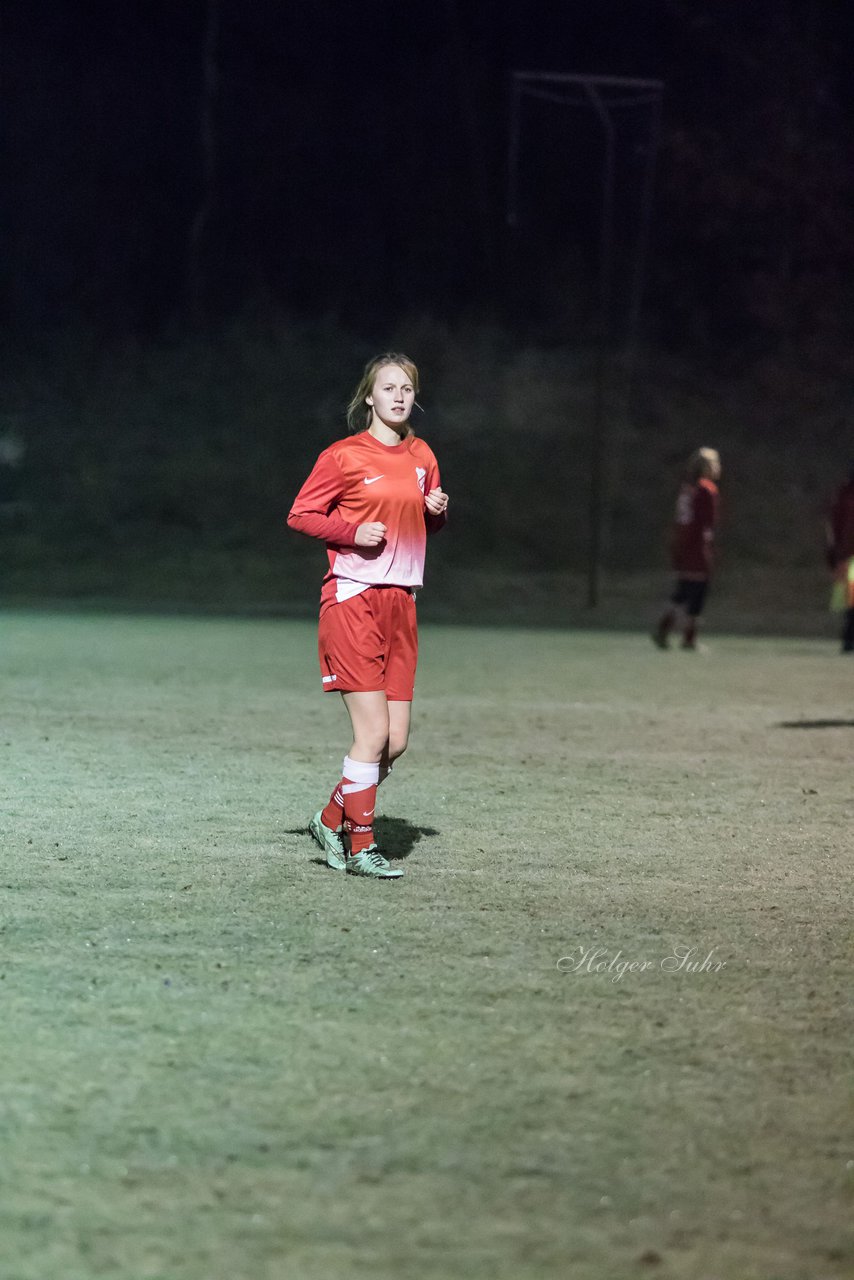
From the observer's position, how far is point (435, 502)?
6.39 meters

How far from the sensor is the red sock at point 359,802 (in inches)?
253

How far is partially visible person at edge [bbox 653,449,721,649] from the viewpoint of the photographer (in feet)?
58.4

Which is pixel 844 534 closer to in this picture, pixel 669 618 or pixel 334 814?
pixel 669 618

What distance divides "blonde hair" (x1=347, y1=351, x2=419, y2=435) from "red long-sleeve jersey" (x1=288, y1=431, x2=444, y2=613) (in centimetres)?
10

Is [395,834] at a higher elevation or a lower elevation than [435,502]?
lower

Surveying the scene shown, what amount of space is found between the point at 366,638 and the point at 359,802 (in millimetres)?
657

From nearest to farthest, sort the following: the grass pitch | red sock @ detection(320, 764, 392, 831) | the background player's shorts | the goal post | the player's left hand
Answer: the grass pitch → the player's left hand → red sock @ detection(320, 764, 392, 831) → the background player's shorts → the goal post

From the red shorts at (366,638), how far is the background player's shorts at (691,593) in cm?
1184

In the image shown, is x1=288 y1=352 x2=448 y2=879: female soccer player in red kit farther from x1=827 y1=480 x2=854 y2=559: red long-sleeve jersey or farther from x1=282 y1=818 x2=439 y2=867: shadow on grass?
x1=827 y1=480 x2=854 y2=559: red long-sleeve jersey

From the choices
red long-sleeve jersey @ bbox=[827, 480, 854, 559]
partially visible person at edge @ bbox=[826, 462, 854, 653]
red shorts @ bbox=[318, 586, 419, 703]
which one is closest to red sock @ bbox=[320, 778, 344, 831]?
red shorts @ bbox=[318, 586, 419, 703]

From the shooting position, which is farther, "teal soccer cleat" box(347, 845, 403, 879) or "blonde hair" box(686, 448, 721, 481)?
"blonde hair" box(686, 448, 721, 481)

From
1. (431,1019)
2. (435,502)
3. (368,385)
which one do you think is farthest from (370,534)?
(431,1019)

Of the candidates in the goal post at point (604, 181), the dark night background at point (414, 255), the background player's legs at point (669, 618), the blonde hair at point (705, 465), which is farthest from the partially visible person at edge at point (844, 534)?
the dark night background at point (414, 255)

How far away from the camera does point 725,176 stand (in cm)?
3834
